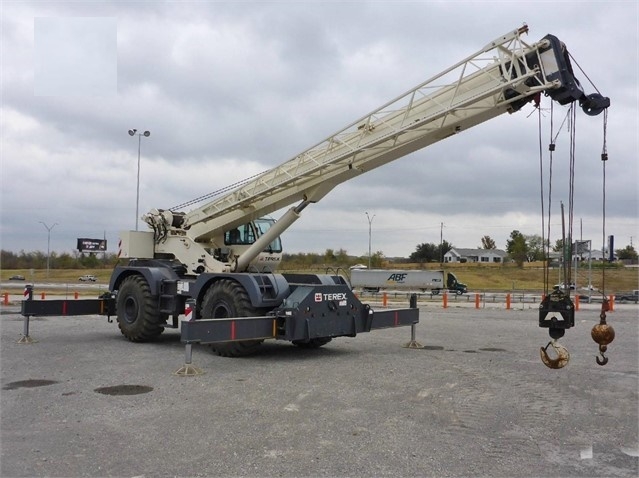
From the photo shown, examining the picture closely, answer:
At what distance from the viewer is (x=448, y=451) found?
596 cm

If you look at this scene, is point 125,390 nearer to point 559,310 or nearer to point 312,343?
point 312,343

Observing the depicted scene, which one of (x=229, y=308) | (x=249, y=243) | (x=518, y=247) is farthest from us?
(x=518, y=247)

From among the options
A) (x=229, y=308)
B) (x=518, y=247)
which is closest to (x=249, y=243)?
(x=229, y=308)

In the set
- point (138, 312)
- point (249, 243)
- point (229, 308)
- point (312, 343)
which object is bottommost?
point (312, 343)

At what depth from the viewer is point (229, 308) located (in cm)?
1214

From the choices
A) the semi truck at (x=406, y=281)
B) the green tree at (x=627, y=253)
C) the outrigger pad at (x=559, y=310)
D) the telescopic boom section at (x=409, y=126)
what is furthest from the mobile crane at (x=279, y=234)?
the green tree at (x=627, y=253)

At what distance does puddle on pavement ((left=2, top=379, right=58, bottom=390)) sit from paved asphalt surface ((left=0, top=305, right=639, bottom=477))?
0.03 metres

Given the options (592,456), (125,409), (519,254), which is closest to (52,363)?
(125,409)

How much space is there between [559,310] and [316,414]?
3086 millimetres

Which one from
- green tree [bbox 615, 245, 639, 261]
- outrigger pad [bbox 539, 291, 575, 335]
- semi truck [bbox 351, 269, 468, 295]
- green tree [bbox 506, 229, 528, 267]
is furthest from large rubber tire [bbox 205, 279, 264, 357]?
green tree [bbox 615, 245, 639, 261]

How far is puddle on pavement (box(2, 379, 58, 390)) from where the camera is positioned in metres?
8.86

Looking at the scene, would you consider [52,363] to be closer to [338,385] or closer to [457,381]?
[338,385]

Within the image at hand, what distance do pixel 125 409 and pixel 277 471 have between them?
2957mm

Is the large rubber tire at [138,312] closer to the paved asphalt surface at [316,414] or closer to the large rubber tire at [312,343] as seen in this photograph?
the paved asphalt surface at [316,414]
